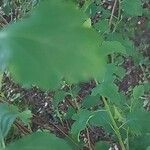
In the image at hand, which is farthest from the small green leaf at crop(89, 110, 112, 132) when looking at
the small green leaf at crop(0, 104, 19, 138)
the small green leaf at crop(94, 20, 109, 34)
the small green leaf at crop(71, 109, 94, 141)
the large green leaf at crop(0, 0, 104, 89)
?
the large green leaf at crop(0, 0, 104, 89)

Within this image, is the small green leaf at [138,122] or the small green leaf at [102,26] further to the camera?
the small green leaf at [102,26]

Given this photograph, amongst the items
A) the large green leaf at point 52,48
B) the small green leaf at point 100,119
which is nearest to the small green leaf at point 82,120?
the small green leaf at point 100,119

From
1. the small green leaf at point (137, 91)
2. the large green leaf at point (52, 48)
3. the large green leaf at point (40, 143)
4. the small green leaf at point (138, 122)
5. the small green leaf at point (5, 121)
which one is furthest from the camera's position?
the small green leaf at point (137, 91)

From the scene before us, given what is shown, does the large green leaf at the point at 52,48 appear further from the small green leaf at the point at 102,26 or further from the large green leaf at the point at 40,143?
the small green leaf at the point at 102,26

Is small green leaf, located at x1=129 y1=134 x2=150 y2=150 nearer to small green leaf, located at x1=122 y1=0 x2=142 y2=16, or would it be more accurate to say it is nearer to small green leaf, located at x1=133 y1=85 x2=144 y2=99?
small green leaf, located at x1=133 y1=85 x2=144 y2=99

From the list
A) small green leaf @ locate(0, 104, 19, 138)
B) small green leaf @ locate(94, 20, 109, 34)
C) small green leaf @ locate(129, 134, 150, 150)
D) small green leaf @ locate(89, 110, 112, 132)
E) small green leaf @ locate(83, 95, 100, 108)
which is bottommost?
small green leaf @ locate(129, 134, 150, 150)

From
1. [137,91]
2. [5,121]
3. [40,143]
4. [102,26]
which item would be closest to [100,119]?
[137,91]

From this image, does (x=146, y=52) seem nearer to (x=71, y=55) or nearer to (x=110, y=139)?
(x=110, y=139)
